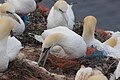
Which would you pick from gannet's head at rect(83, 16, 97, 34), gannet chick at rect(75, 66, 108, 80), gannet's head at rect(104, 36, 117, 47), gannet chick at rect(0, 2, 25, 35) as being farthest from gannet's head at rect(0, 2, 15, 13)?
gannet chick at rect(75, 66, 108, 80)

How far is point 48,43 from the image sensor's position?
9281 mm

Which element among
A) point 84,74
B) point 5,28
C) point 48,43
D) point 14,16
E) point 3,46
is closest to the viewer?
point 84,74

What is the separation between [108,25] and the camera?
1694 centimetres

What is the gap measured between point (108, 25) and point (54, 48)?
23.8ft

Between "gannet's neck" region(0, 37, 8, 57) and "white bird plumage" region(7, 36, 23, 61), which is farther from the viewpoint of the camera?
"white bird plumage" region(7, 36, 23, 61)

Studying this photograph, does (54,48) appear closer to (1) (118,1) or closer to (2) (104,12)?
(2) (104,12)

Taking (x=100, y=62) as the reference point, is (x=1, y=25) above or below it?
above

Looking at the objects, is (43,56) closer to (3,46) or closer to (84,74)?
(3,46)

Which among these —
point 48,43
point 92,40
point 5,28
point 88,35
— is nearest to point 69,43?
point 48,43

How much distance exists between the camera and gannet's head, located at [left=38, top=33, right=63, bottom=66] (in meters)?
9.22

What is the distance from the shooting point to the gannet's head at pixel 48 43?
9.22 m

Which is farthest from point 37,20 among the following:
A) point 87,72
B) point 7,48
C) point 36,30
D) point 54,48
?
Result: point 87,72

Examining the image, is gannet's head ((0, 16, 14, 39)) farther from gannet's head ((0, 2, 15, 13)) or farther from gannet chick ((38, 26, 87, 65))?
gannet's head ((0, 2, 15, 13))

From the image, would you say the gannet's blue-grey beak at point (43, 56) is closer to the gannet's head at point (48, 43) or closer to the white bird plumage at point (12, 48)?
the gannet's head at point (48, 43)
